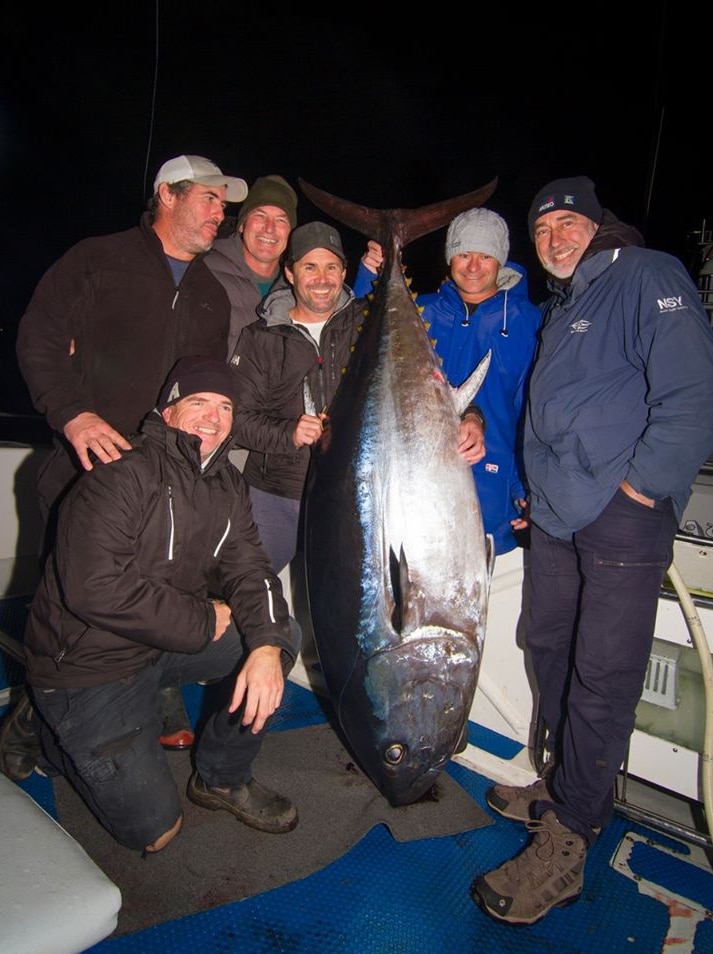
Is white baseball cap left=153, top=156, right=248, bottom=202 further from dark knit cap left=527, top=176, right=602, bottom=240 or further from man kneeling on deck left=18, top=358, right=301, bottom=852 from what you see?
dark knit cap left=527, top=176, right=602, bottom=240

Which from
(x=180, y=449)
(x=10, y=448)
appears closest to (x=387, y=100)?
(x=10, y=448)

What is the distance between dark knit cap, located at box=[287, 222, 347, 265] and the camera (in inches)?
91.4

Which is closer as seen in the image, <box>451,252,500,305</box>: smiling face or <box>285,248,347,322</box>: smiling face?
<box>451,252,500,305</box>: smiling face

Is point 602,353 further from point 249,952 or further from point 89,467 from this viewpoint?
point 249,952

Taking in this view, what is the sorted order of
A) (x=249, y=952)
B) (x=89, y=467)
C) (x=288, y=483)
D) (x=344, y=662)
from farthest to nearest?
(x=288, y=483) < (x=89, y=467) < (x=344, y=662) < (x=249, y=952)

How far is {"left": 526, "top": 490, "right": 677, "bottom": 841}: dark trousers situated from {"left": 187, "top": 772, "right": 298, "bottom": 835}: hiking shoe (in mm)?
909

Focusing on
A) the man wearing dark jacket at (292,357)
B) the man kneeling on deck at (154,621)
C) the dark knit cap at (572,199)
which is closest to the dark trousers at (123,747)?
the man kneeling on deck at (154,621)

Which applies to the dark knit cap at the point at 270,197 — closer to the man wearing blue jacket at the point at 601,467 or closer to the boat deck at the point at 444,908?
the man wearing blue jacket at the point at 601,467

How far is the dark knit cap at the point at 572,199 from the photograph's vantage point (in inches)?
75.1

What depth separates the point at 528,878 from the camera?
1.77 m

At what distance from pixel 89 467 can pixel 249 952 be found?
153 cm

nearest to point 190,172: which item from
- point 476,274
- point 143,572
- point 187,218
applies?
point 187,218

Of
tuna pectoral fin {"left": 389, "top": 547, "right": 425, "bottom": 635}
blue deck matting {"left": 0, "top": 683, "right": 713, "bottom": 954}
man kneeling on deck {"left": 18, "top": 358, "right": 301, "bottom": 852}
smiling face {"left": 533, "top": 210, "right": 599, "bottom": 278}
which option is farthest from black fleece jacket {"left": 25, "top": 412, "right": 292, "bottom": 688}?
smiling face {"left": 533, "top": 210, "right": 599, "bottom": 278}

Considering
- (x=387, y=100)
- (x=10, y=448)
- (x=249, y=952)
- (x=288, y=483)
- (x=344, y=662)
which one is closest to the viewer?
(x=249, y=952)
